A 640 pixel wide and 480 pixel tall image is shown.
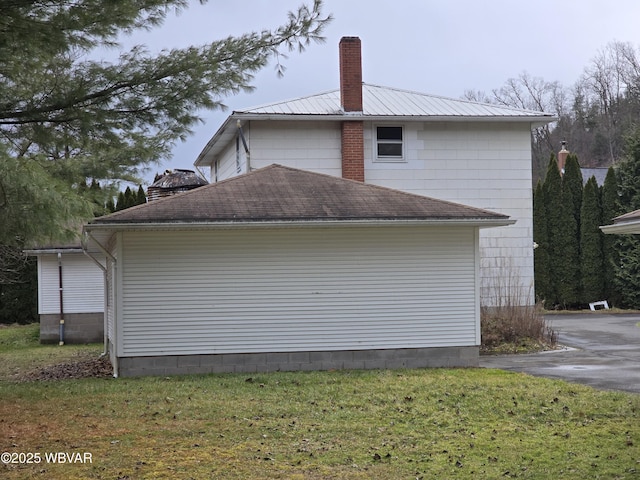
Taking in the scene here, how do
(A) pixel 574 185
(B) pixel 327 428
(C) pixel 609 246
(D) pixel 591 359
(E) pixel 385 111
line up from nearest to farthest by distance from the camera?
1. (B) pixel 327 428
2. (D) pixel 591 359
3. (E) pixel 385 111
4. (C) pixel 609 246
5. (A) pixel 574 185

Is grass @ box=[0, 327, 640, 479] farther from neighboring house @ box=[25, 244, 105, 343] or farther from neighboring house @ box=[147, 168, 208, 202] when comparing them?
neighboring house @ box=[25, 244, 105, 343]

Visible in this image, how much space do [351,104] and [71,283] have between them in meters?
10.3

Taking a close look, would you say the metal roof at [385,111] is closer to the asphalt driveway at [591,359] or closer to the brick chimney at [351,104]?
the brick chimney at [351,104]

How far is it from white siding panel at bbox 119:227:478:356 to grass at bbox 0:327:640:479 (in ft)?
4.10

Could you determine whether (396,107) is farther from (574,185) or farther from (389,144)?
(574,185)

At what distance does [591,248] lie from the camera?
2959 cm

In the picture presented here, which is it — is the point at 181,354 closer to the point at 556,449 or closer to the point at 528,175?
the point at 556,449

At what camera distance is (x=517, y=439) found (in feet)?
27.4

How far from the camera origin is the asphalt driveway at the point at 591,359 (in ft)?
41.6

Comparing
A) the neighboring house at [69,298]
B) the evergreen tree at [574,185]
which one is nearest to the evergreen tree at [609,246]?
the evergreen tree at [574,185]

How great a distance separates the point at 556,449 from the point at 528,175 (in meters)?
14.3

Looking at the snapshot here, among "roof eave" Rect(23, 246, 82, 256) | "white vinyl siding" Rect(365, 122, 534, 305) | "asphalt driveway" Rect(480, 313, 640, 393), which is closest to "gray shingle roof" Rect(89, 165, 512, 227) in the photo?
"asphalt driveway" Rect(480, 313, 640, 393)

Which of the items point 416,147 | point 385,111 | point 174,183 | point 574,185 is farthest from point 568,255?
point 174,183

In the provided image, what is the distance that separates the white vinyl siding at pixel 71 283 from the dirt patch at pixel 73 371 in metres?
6.10
